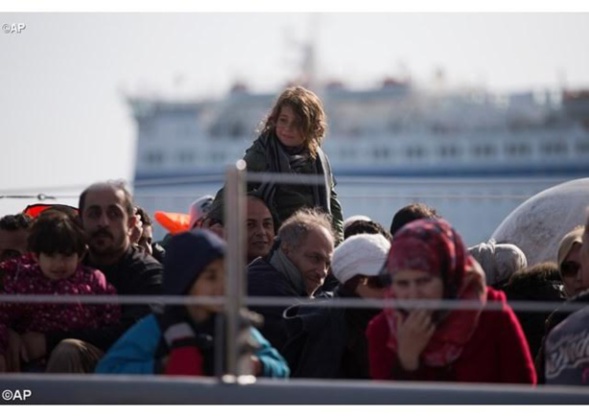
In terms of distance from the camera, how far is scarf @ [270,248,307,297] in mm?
6406

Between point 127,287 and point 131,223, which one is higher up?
point 131,223

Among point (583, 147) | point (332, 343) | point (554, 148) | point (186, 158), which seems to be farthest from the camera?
point (186, 158)

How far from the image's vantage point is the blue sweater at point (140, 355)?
17.8 ft

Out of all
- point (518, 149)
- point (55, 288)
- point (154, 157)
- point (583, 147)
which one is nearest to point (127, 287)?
point (55, 288)

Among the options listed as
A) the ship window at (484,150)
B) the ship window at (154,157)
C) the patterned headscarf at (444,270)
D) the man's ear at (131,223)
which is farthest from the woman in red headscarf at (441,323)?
the ship window at (154,157)

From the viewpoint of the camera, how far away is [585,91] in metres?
54.1

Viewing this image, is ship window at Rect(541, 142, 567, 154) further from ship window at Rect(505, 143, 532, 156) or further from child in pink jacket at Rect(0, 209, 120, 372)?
child in pink jacket at Rect(0, 209, 120, 372)

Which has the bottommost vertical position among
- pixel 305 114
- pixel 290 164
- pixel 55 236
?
pixel 55 236

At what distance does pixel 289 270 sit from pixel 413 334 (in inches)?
48.5

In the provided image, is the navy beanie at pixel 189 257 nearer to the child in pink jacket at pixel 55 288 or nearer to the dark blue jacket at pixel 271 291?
the child in pink jacket at pixel 55 288

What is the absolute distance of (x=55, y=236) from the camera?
6059 mm

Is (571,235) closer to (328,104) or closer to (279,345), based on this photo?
(279,345)

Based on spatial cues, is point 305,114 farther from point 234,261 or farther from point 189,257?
point 234,261

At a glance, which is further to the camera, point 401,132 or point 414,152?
Result: point 401,132
